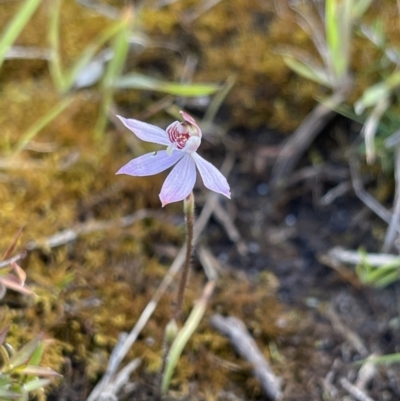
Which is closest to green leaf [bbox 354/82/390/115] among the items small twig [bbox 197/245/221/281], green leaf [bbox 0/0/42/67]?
small twig [bbox 197/245/221/281]

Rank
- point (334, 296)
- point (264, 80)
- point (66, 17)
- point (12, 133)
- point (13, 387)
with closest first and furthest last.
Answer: point (13, 387) → point (334, 296) → point (12, 133) → point (264, 80) → point (66, 17)

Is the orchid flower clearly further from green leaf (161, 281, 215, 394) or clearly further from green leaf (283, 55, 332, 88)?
green leaf (283, 55, 332, 88)

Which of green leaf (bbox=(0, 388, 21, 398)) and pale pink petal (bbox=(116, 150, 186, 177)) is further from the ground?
pale pink petal (bbox=(116, 150, 186, 177))

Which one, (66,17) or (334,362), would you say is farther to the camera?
(66,17)

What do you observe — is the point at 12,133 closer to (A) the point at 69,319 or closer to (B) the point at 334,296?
(A) the point at 69,319

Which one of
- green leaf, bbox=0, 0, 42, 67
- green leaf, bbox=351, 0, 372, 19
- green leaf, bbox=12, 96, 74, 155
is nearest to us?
green leaf, bbox=0, 0, 42, 67

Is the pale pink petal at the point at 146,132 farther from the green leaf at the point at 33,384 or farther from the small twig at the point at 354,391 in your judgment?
the small twig at the point at 354,391

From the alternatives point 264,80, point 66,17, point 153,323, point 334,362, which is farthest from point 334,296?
point 66,17

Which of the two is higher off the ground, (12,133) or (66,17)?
(66,17)
